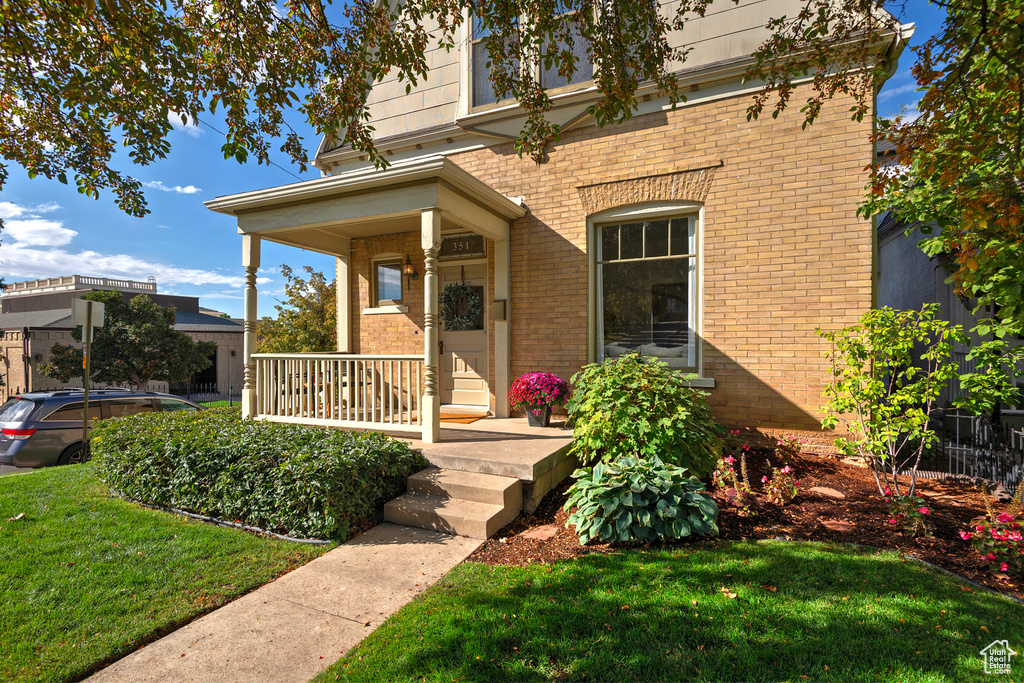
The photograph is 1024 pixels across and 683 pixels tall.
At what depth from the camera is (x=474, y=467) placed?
4801mm

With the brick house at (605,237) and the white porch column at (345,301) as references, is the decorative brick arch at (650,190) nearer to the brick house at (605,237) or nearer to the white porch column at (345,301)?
the brick house at (605,237)

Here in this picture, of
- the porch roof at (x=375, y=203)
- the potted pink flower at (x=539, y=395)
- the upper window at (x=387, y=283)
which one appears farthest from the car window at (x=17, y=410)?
the potted pink flower at (x=539, y=395)

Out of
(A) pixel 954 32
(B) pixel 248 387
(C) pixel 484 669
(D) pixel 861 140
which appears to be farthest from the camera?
(B) pixel 248 387

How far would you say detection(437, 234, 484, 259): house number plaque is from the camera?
7648 mm

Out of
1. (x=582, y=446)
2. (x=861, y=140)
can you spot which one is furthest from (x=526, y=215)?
(x=861, y=140)

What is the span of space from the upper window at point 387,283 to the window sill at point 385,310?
78mm

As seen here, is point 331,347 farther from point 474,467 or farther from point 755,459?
point 755,459

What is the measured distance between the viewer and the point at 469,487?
176 inches

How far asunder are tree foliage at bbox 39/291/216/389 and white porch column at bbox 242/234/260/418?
15.3 m

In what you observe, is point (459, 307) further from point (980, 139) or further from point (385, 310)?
point (980, 139)

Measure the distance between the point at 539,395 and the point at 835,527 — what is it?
133 inches

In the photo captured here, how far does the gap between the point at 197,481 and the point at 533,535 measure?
11.1 ft

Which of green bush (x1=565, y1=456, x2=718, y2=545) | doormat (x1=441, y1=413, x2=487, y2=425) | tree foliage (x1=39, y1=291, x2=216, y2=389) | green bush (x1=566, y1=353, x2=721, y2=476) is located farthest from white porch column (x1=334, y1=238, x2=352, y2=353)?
tree foliage (x1=39, y1=291, x2=216, y2=389)

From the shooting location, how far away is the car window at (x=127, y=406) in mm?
8555
